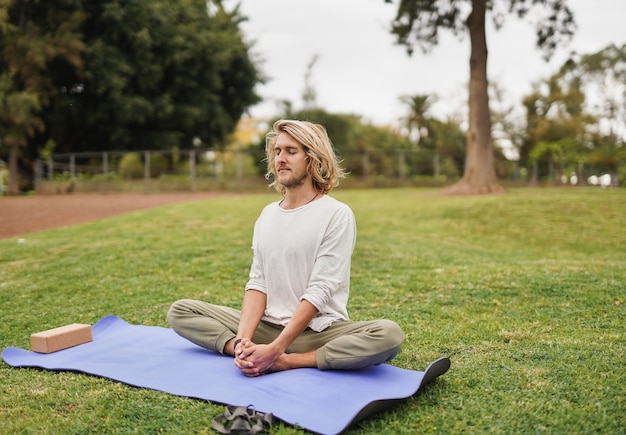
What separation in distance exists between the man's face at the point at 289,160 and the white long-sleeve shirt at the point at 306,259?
0.19 meters

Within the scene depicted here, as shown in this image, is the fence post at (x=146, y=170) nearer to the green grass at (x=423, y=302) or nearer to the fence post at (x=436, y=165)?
the green grass at (x=423, y=302)

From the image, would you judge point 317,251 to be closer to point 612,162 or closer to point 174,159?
point 174,159

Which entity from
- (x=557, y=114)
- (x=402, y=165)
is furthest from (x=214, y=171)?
(x=557, y=114)

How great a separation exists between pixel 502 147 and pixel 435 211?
107 ft

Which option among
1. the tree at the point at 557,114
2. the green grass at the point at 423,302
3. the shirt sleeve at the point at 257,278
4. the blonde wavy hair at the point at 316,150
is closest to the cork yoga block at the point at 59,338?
the green grass at the point at 423,302

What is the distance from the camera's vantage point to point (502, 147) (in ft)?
143

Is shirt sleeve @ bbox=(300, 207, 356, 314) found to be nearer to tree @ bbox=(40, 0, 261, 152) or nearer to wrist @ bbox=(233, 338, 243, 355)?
wrist @ bbox=(233, 338, 243, 355)

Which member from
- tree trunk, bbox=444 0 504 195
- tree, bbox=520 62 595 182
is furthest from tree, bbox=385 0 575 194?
tree, bbox=520 62 595 182

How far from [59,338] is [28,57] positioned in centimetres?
2128

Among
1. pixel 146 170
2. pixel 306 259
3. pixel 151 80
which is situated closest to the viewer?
pixel 306 259

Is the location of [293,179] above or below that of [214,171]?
below

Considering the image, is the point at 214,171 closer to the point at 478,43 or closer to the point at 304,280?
the point at 478,43

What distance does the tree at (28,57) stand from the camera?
20.7 m

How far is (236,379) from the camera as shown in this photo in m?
3.47
